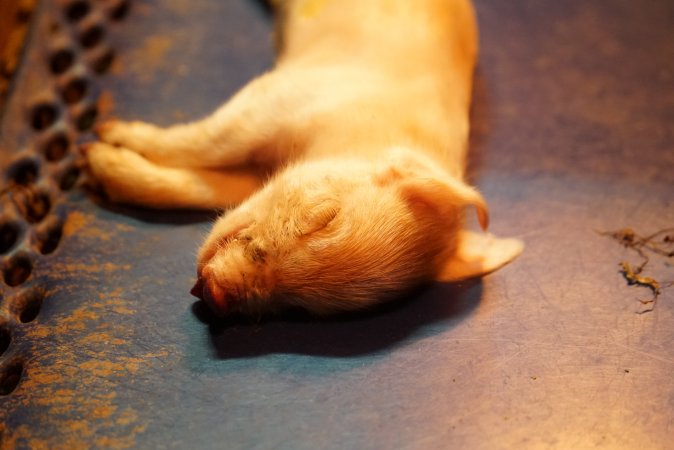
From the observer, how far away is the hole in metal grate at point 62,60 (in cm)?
313

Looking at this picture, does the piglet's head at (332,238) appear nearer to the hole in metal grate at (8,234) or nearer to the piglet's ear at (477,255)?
the piglet's ear at (477,255)

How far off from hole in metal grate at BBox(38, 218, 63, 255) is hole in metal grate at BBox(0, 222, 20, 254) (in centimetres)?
10

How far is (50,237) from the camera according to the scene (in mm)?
2453

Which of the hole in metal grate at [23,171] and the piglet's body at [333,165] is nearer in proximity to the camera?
the piglet's body at [333,165]

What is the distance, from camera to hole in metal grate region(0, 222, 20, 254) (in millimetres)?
2439

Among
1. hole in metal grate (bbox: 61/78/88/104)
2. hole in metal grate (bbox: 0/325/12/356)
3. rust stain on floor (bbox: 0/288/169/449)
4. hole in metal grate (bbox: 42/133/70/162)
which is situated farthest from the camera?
hole in metal grate (bbox: 61/78/88/104)

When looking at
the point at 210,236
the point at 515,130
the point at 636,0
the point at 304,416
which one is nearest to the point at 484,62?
the point at 515,130

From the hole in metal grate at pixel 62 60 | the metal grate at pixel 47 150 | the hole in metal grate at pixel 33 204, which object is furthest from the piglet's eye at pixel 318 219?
the hole in metal grate at pixel 62 60


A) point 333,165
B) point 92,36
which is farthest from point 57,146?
point 333,165

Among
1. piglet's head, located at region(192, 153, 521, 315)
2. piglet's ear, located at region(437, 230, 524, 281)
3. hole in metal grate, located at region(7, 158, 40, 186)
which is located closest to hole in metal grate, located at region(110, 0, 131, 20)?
hole in metal grate, located at region(7, 158, 40, 186)

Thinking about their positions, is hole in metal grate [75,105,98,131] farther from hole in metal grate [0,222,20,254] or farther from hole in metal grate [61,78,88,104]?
hole in metal grate [0,222,20,254]

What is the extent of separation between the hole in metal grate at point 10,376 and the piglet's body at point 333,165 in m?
0.60

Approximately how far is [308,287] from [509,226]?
0.96m

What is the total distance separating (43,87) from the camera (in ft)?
9.70
